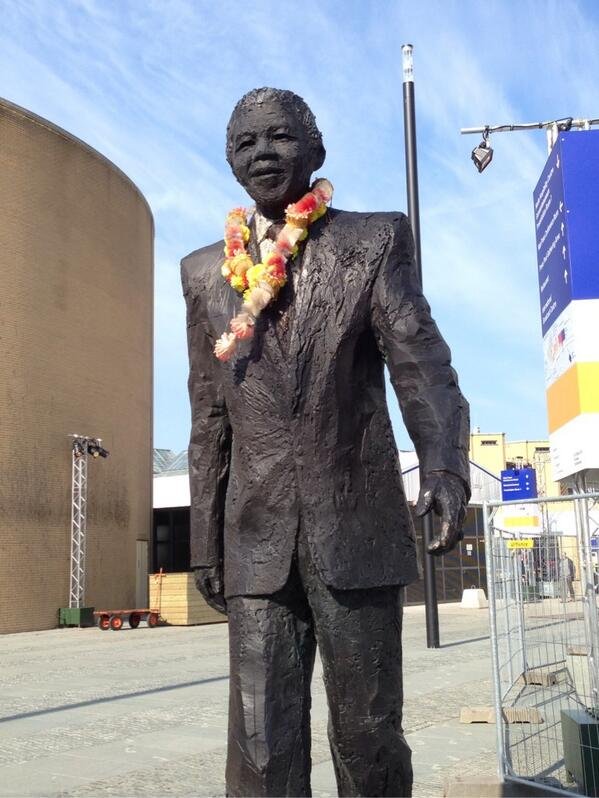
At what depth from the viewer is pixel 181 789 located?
16.9 feet

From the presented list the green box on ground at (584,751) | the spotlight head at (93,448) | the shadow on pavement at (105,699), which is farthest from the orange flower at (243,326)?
the spotlight head at (93,448)

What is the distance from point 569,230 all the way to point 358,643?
800cm

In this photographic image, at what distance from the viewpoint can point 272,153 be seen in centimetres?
277

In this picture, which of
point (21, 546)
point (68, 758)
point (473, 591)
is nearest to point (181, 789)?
point (68, 758)

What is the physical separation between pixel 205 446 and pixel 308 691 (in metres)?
0.82

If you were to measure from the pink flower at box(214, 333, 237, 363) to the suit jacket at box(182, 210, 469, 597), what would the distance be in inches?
2.0

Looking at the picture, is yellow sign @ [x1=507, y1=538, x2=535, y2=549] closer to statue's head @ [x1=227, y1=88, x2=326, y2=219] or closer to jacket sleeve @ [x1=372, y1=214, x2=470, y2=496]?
jacket sleeve @ [x1=372, y1=214, x2=470, y2=496]

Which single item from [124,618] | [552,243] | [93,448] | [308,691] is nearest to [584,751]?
[308,691]

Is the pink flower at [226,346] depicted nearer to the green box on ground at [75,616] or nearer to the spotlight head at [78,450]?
the green box on ground at [75,616]

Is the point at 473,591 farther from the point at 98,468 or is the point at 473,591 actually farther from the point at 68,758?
the point at 68,758

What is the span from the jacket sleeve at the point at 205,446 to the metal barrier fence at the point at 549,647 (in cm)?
315

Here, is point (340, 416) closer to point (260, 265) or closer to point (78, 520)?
point (260, 265)

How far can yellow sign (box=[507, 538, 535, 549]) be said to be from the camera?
8.12m

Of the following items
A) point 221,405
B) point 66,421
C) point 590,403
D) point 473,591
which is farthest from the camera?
point 473,591
